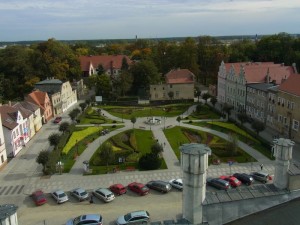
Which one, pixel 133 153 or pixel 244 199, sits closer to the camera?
pixel 244 199

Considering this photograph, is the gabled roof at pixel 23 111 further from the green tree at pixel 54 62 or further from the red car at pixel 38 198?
the green tree at pixel 54 62

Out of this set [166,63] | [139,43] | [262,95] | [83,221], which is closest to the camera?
[83,221]

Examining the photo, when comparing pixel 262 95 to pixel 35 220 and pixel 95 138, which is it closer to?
pixel 95 138

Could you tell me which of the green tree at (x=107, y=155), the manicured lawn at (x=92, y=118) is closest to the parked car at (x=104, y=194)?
the green tree at (x=107, y=155)

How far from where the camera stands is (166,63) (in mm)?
105312

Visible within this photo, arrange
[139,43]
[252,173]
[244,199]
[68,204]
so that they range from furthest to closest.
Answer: [139,43] → [252,173] → [68,204] → [244,199]

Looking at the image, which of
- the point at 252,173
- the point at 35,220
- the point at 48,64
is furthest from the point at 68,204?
the point at 48,64

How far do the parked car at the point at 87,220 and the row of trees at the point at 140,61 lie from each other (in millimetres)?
55053

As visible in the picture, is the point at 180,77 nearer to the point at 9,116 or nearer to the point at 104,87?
the point at 104,87

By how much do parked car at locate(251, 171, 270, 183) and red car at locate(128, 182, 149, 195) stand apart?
11.9m

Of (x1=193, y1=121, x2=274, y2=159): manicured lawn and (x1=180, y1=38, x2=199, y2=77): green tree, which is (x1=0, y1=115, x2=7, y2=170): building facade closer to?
(x1=193, y1=121, x2=274, y2=159): manicured lawn

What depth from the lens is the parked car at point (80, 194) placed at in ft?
103

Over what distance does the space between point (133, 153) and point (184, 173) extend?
32.9 metres

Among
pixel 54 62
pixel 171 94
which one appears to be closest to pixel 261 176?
pixel 171 94
